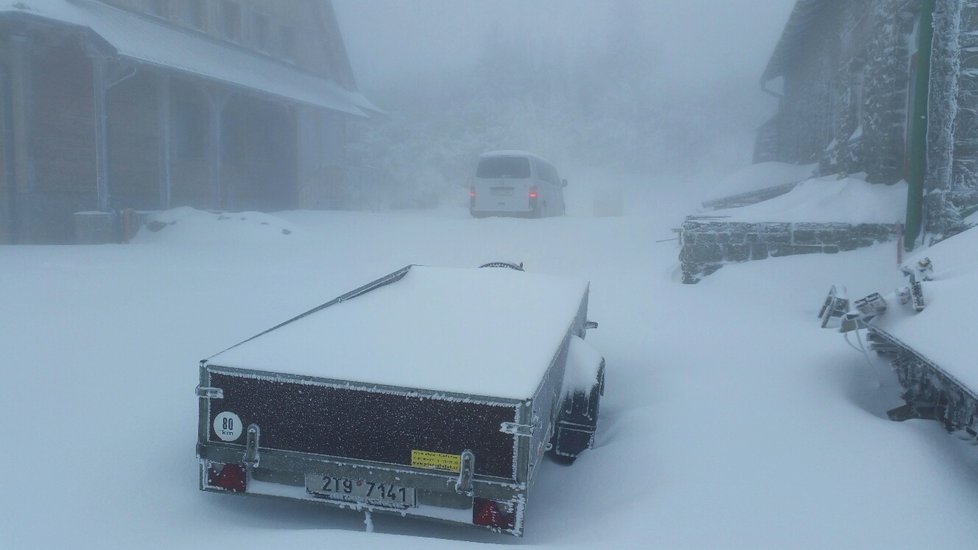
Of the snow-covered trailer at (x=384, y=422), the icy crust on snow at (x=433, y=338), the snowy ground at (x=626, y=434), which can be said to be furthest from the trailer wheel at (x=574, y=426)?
the snow-covered trailer at (x=384, y=422)

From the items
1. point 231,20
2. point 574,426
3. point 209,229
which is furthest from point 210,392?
point 231,20

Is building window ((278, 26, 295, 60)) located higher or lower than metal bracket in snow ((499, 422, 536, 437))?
higher

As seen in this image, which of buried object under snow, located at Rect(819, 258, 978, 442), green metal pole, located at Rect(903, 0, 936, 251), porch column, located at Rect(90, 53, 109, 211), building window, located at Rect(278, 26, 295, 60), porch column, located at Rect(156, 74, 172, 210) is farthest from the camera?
building window, located at Rect(278, 26, 295, 60)

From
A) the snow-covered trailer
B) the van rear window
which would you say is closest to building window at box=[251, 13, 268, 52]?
the van rear window

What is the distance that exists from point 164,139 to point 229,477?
14.0 m

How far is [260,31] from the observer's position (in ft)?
72.8

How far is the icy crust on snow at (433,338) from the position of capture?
324 centimetres

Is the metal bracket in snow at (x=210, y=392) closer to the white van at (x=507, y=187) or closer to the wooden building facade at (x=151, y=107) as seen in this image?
the wooden building facade at (x=151, y=107)

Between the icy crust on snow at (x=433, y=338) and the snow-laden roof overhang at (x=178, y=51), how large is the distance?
35.3ft

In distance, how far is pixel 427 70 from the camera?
53.0m

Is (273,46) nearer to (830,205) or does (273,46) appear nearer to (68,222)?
(68,222)

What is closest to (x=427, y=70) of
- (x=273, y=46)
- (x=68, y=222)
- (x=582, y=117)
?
(x=582, y=117)

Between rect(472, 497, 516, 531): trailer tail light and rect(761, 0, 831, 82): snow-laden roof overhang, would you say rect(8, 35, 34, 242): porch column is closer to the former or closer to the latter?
rect(761, 0, 831, 82): snow-laden roof overhang

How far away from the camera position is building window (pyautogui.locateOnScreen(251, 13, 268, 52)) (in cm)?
2166
